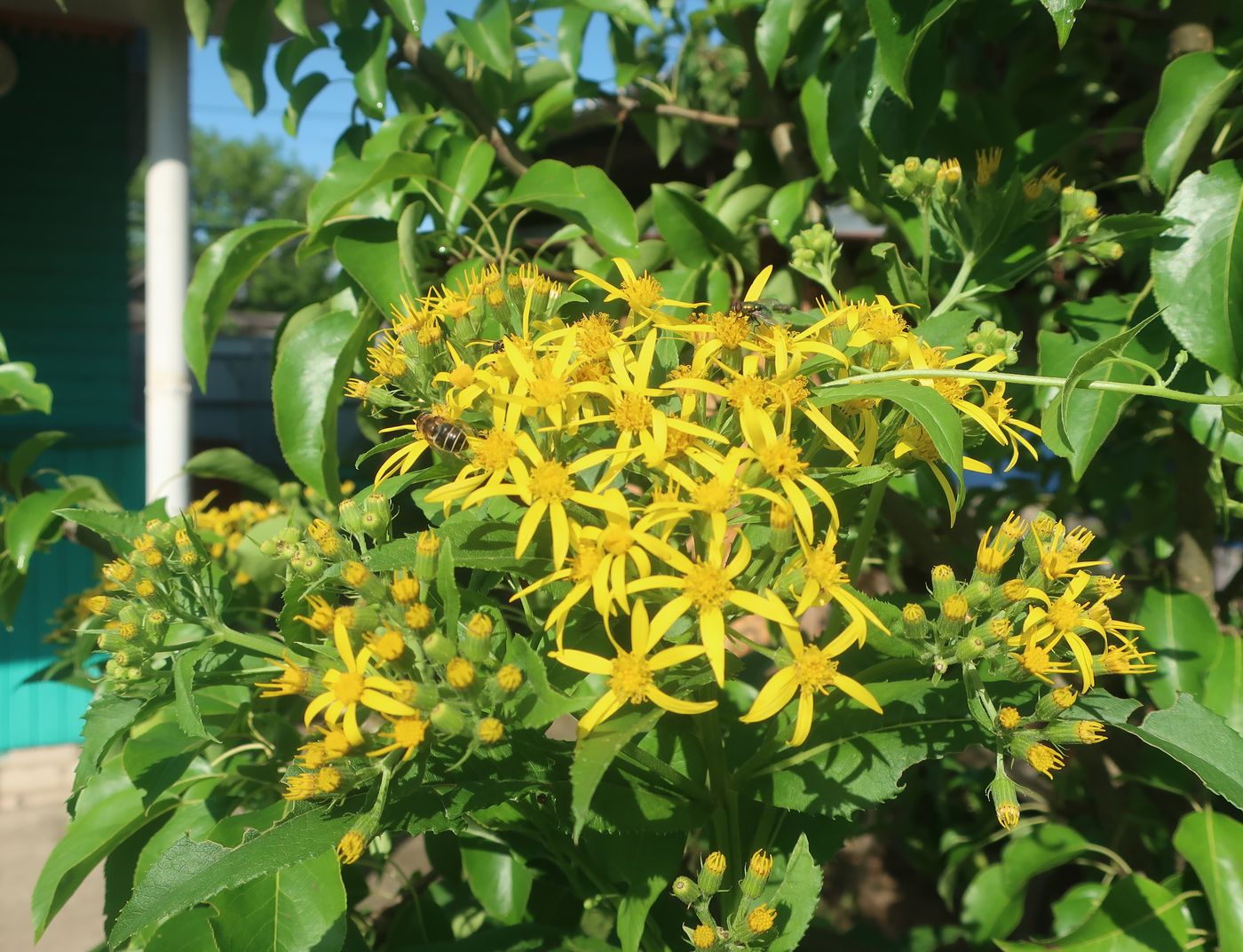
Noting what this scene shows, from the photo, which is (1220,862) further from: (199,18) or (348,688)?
(199,18)

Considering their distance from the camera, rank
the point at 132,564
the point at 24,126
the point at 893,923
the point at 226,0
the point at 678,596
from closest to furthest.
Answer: the point at 678,596 < the point at 132,564 < the point at 893,923 < the point at 226,0 < the point at 24,126

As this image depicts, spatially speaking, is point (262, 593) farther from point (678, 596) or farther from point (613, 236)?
point (678, 596)

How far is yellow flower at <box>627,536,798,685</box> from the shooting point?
619 mm

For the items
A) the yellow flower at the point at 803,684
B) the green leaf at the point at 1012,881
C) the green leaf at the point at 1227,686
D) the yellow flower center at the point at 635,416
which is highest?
the yellow flower center at the point at 635,416

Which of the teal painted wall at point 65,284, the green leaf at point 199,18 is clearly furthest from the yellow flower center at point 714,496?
the teal painted wall at point 65,284

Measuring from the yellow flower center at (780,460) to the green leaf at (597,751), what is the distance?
0.18 m

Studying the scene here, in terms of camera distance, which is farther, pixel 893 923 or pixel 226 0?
pixel 226 0

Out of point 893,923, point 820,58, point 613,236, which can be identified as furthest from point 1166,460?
point 893,923

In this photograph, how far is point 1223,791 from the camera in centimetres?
71

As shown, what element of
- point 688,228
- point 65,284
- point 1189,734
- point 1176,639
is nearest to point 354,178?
point 688,228

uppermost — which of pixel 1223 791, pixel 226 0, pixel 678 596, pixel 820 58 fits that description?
pixel 226 0

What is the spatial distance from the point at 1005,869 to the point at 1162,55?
126cm

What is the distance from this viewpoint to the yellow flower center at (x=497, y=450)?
0.68m

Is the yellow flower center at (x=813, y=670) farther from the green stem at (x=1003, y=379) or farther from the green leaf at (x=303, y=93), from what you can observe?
the green leaf at (x=303, y=93)
